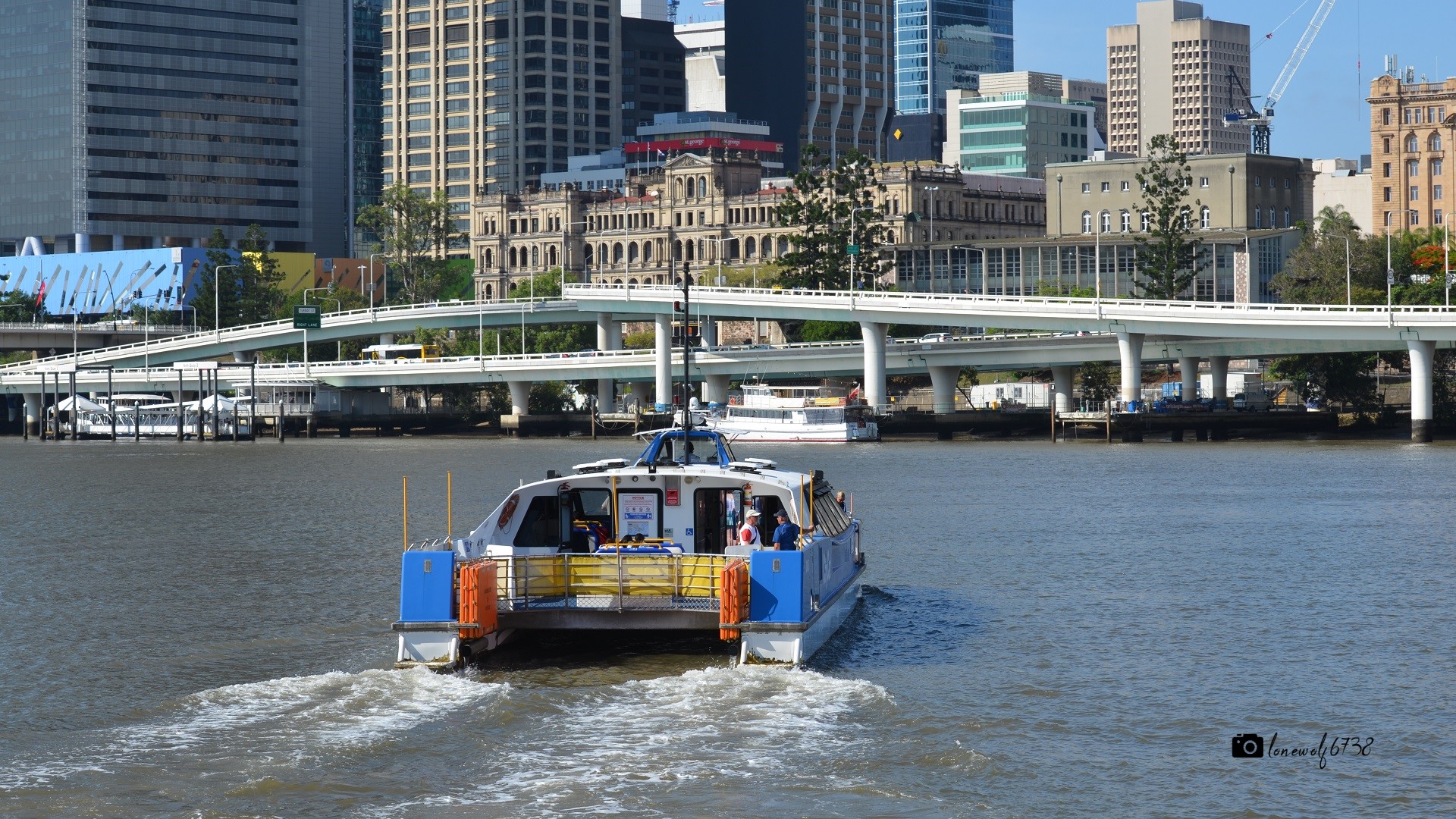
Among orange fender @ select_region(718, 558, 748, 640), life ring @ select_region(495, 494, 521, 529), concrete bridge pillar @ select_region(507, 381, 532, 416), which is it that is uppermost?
concrete bridge pillar @ select_region(507, 381, 532, 416)

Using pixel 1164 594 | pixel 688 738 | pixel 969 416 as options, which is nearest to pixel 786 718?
pixel 688 738

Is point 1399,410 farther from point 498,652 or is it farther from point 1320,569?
point 498,652

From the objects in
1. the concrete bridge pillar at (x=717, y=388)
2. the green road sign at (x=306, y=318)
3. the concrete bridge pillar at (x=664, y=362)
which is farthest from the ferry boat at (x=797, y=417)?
the green road sign at (x=306, y=318)

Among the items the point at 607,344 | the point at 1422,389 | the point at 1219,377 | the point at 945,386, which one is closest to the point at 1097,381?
the point at 1219,377

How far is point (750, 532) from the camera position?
34281 millimetres

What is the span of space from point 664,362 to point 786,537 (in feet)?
406

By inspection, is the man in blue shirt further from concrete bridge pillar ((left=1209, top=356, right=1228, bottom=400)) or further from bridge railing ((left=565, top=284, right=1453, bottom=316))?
concrete bridge pillar ((left=1209, top=356, right=1228, bottom=400))

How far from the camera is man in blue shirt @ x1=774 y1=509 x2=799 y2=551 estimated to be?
34875 mm

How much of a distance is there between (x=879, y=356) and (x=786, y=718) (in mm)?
121786

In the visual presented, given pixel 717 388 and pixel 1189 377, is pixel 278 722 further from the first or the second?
pixel 717 388

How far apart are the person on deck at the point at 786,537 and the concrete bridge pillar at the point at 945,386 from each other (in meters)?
118

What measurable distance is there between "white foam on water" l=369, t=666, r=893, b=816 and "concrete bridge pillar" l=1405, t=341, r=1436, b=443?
9949 cm

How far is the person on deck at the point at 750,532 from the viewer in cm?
3425

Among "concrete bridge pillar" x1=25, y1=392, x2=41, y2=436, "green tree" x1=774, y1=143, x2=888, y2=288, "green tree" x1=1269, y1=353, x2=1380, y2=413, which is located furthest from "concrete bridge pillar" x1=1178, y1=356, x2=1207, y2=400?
"concrete bridge pillar" x1=25, y1=392, x2=41, y2=436
